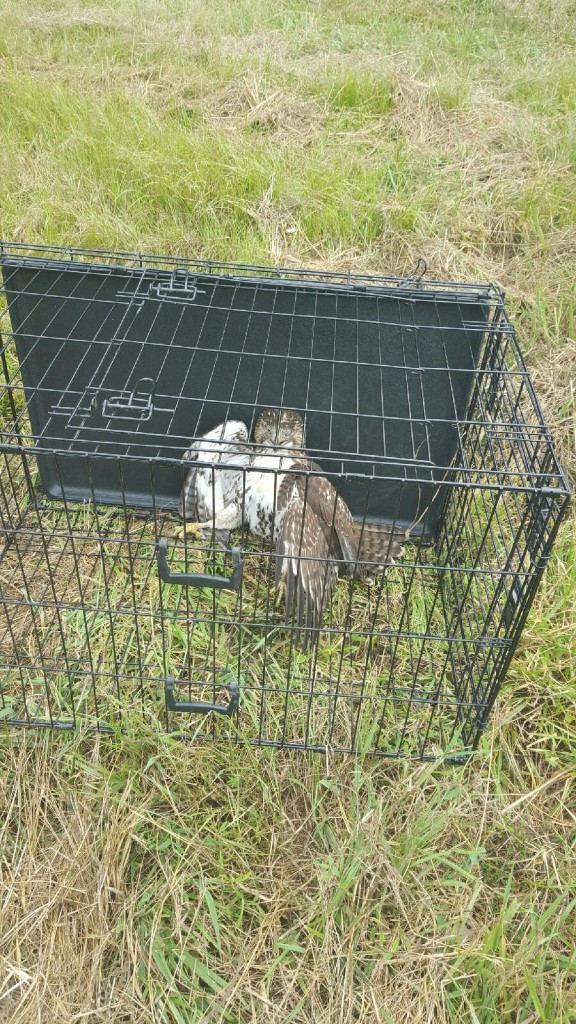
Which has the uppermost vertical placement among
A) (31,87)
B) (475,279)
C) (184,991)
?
(31,87)

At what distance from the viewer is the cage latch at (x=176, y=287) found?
2684 millimetres

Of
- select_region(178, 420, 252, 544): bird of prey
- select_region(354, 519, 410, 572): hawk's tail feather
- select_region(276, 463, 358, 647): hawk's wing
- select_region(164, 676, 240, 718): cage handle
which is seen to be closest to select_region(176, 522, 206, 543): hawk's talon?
select_region(178, 420, 252, 544): bird of prey

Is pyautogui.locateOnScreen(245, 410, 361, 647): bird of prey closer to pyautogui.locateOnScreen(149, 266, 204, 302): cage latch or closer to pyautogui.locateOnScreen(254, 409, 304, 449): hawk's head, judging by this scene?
pyautogui.locateOnScreen(254, 409, 304, 449): hawk's head

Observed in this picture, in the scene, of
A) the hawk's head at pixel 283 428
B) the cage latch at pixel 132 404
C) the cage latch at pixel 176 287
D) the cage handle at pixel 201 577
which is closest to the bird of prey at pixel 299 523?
the hawk's head at pixel 283 428

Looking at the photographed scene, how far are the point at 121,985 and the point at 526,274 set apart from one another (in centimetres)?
392

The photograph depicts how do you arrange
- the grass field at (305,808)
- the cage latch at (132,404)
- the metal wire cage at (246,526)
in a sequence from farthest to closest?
the metal wire cage at (246,526) < the cage latch at (132,404) < the grass field at (305,808)

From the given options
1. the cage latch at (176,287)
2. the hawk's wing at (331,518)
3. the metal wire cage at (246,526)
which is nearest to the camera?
the metal wire cage at (246,526)

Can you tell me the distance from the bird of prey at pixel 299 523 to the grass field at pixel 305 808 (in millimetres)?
535

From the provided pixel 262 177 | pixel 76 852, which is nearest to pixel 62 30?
pixel 262 177

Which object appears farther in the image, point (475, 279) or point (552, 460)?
point (475, 279)

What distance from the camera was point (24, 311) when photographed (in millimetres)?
2934

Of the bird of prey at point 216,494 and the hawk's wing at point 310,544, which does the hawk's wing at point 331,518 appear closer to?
the hawk's wing at point 310,544

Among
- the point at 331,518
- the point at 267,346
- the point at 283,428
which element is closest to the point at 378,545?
the point at 331,518

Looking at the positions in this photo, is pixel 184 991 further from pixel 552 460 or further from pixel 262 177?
pixel 262 177
